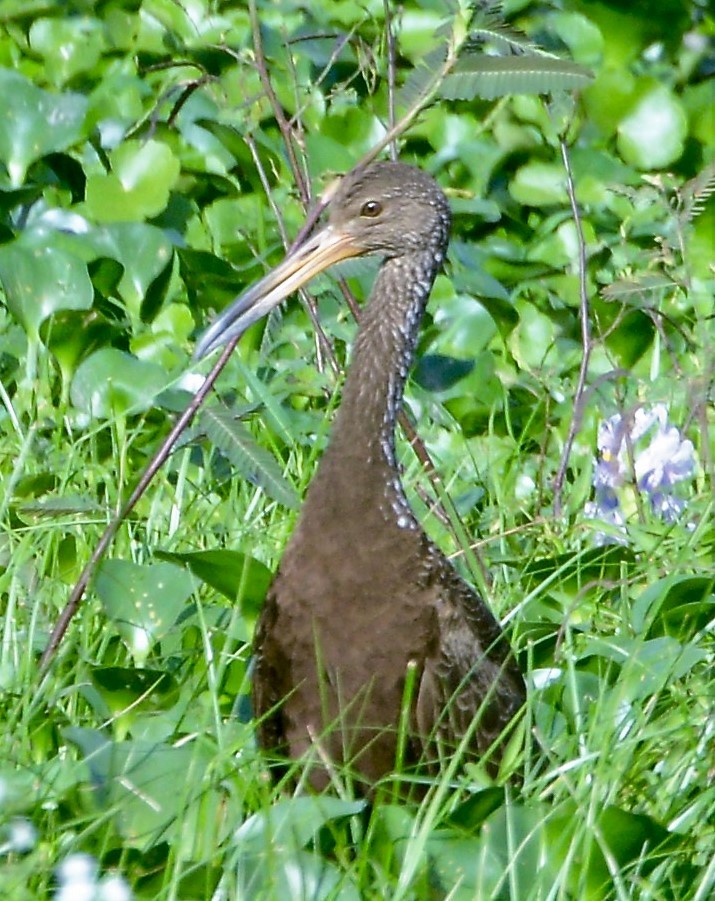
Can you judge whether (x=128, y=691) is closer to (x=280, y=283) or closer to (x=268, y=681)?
(x=268, y=681)

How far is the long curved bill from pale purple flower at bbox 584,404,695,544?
35.5 inches

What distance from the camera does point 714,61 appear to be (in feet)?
20.2

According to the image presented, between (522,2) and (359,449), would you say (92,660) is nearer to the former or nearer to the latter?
(359,449)

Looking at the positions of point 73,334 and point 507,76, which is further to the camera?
point 73,334

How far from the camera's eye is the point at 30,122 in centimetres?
489

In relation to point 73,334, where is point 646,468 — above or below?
below

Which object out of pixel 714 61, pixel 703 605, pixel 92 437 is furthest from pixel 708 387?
pixel 714 61

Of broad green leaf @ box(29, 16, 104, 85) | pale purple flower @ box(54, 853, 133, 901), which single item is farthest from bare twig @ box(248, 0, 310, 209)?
pale purple flower @ box(54, 853, 133, 901)

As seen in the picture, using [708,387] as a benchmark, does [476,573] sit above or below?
below

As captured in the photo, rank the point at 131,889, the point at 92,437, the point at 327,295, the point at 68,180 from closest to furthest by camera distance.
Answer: the point at 131,889 < the point at 92,437 < the point at 327,295 < the point at 68,180

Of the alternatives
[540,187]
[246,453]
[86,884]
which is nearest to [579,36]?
[540,187]

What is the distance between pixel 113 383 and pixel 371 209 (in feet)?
3.10

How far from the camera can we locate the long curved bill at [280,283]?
3410mm

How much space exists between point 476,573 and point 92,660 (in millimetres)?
727
